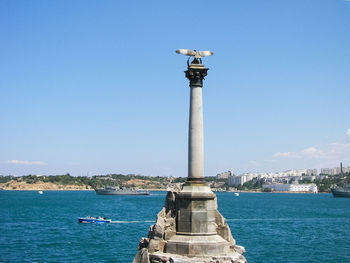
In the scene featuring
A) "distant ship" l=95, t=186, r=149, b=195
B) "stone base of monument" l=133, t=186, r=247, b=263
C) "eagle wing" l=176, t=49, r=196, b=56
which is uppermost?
"eagle wing" l=176, t=49, r=196, b=56

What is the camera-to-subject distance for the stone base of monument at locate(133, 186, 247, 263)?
12.9m

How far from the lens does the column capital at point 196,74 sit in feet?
46.1

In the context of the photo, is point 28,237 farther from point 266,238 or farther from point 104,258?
point 266,238

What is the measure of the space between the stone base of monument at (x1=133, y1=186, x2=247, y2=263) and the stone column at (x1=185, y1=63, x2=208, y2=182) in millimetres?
447

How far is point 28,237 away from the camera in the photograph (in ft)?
124

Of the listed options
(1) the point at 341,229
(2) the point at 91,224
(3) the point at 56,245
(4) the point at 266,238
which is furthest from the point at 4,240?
(1) the point at 341,229

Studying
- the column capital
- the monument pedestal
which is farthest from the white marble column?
the monument pedestal

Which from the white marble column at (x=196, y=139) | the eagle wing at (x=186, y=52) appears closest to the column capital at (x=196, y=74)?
the white marble column at (x=196, y=139)

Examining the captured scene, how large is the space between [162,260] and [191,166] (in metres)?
2.89

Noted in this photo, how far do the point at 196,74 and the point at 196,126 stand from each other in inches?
61.7

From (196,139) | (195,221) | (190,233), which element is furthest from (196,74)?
(190,233)

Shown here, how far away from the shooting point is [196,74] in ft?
46.0

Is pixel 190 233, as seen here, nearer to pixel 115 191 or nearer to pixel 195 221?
pixel 195 221

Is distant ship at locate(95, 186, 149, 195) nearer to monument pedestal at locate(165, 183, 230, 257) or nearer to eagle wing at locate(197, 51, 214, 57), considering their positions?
eagle wing at locate(197, 51, 214, 57)
